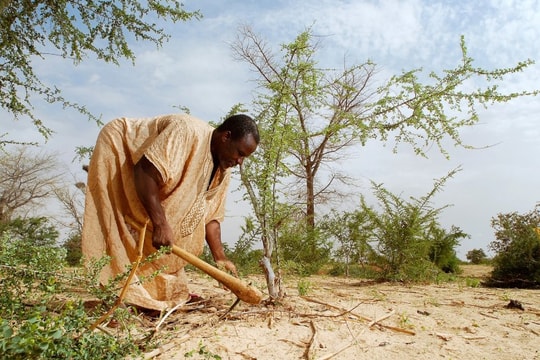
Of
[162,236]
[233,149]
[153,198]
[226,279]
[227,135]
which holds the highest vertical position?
[227,135]

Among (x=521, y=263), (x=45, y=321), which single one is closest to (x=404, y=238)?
(x=521, y=263)

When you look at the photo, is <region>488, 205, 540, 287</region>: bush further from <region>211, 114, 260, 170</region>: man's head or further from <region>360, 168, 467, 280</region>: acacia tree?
<region>211, 114, 260, 170</region>: man's head

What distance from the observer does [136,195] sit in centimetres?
364

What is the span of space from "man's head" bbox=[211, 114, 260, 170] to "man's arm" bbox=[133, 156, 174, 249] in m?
0.57

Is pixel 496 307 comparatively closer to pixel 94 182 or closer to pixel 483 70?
pixel 483 70

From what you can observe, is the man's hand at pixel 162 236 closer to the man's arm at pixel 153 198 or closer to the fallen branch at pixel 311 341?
the man's arm at pixel 153 198

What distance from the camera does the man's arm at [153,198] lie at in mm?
3248

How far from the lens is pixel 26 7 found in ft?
22.7

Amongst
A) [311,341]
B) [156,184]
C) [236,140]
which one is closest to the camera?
[311,341]

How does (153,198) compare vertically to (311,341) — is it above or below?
above

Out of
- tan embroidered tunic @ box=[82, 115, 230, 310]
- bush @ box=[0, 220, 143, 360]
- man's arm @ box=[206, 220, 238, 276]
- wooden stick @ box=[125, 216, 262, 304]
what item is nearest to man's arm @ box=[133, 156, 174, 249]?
tan embroidered tunic @ box=[82, 115, 230, 310]

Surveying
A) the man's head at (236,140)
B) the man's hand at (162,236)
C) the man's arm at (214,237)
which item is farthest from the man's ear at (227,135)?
the man's arm at (214,237)

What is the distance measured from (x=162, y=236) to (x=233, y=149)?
0.88m

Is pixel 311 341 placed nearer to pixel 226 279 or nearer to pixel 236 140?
pixel 226 279
